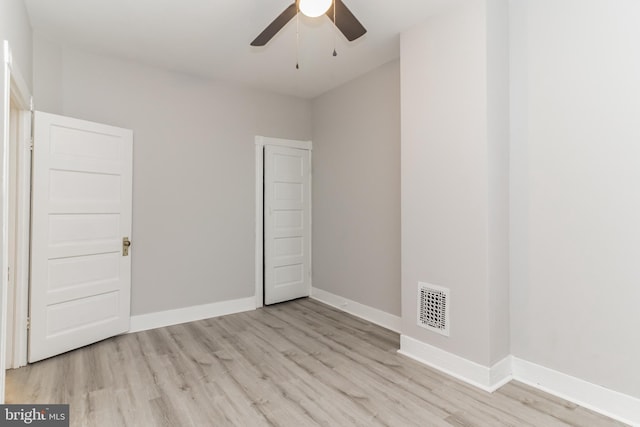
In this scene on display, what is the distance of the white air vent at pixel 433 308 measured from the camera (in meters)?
2.67

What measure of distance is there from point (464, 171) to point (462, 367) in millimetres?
1472

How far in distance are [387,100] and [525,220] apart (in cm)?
188

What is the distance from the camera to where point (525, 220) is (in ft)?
8.24

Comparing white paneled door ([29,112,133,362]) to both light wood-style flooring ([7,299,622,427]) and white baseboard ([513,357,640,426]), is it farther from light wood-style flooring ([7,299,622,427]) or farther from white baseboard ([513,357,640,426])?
white baseboard ([513,357,640,426])

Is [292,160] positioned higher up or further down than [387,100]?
further down

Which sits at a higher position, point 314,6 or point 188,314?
point 314,6

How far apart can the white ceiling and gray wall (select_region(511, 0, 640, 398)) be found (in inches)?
35.2

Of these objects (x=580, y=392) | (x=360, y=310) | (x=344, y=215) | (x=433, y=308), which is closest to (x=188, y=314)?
(x=360, y=310)

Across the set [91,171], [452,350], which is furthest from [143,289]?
[452,350]

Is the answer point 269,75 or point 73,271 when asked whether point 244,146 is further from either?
point 73,271

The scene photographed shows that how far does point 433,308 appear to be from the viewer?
275 cm

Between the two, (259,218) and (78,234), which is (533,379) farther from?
(78,234)

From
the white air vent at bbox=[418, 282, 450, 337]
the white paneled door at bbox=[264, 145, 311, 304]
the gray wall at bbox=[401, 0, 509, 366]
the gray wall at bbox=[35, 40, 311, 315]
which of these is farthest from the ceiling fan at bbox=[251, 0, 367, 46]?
the white paneled door at bbox=[264, 145, 311, 304]

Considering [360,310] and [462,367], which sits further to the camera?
[360,310]
